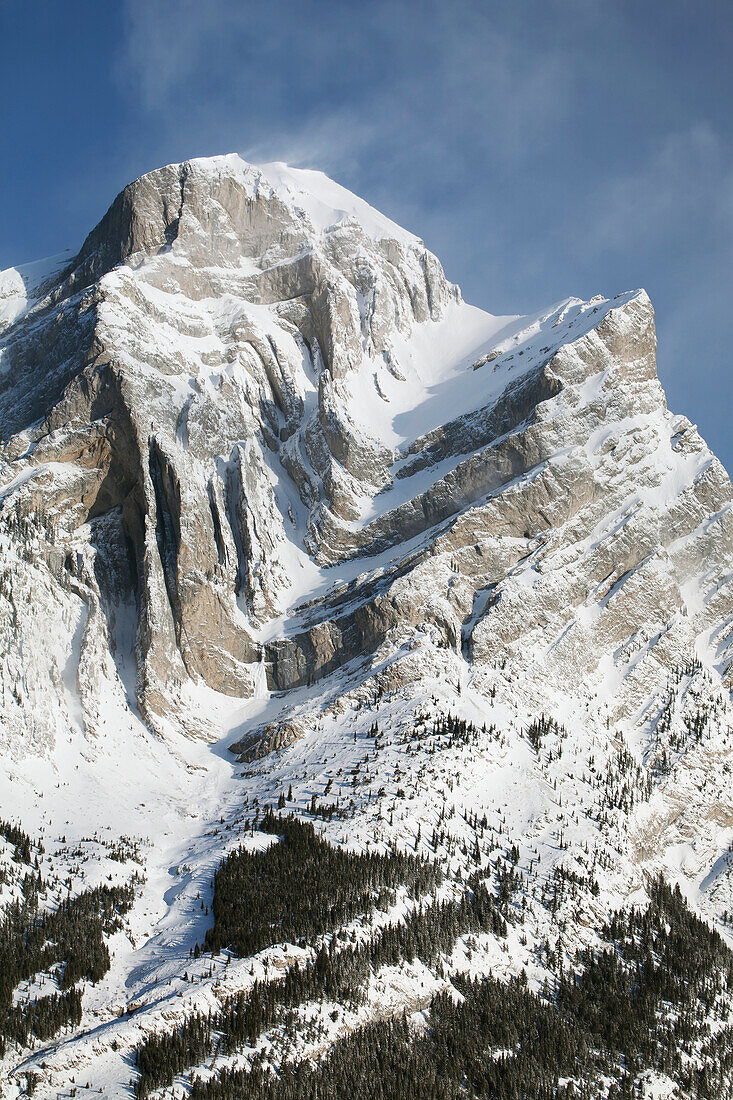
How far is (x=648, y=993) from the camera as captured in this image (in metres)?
92.8

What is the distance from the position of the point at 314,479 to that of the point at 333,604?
26.7 meters

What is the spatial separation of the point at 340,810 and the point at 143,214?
120m

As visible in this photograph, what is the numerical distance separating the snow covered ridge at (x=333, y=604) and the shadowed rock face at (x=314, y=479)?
0.50 metres

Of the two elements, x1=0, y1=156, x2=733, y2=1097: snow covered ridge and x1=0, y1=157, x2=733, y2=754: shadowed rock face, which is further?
x1=0, y1=157, x2=733, y2=754: shadowed rock face

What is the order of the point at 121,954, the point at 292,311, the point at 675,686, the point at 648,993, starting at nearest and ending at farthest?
the point at 121,954 < the point at 648,993 < the point at 675,686 < the point at 292,311

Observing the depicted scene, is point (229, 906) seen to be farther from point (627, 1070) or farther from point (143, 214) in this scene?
point (143, 214)

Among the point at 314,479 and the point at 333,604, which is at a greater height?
the point at 314,479

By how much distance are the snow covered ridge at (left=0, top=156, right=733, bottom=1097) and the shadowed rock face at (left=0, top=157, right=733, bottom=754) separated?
0.50 metres

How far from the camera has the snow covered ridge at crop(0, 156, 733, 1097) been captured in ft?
321

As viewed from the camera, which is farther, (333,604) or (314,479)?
(314,479)

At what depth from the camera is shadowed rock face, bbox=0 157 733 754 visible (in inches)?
5069

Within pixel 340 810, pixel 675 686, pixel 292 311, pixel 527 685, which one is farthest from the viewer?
pixel 292 311

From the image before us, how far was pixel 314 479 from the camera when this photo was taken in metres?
155

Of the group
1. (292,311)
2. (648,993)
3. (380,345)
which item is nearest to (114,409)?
(292,311)
